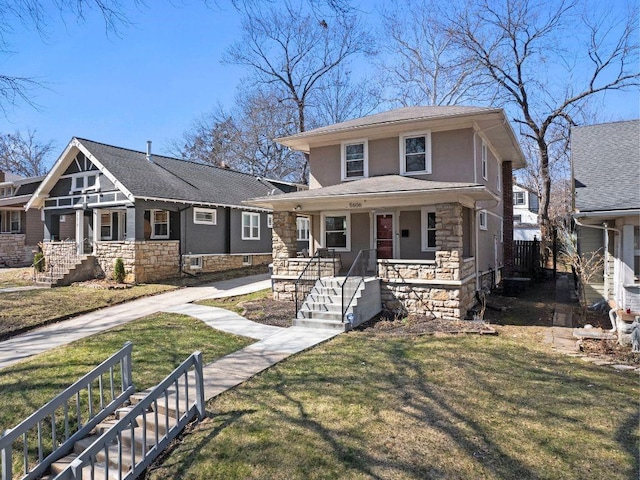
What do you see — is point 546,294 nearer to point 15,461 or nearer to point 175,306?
point 175,306

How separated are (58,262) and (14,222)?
12.7 m

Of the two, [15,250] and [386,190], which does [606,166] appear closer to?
[386,190]

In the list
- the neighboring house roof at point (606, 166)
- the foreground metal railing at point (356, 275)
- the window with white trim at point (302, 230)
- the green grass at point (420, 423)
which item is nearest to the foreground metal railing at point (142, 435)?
the green grass at point (420, 423)

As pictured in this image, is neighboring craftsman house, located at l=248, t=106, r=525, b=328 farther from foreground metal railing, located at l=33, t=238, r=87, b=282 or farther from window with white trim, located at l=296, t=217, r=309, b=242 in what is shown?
window with white trim, located at l=296, t=217, r=309, b=242

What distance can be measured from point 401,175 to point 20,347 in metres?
10.5

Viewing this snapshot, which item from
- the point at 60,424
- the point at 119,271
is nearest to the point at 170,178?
the point at 119,271

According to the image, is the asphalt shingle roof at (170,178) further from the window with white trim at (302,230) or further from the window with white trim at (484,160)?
the window with white trim at (484,160)

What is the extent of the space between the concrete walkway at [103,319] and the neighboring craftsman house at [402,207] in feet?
10.6

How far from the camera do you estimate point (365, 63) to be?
27016 millimetres

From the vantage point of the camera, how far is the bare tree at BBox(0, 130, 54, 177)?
40.1 m

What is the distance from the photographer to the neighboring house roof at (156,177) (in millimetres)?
17172

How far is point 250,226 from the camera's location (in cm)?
2231

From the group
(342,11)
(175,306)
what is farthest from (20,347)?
(342,11)

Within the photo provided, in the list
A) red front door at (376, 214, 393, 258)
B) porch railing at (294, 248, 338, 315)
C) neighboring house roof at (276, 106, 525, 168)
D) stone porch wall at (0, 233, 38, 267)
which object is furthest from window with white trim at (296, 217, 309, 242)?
stone porch wall at (0, 233, 38, 267)
